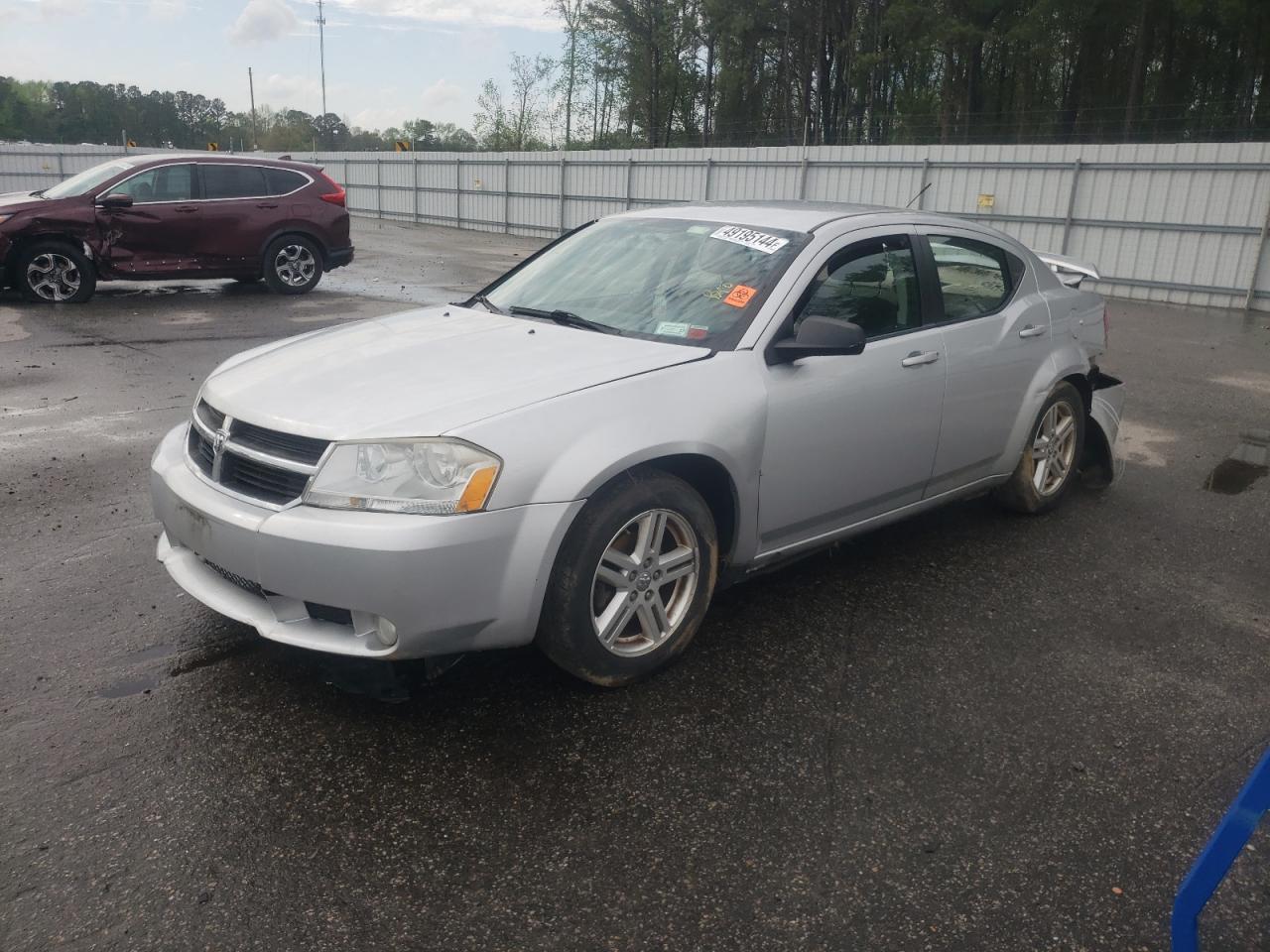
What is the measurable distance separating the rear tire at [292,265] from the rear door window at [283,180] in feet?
1.88

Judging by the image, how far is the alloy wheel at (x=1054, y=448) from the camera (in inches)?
203

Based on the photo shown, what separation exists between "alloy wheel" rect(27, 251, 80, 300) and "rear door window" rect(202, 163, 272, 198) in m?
1.78

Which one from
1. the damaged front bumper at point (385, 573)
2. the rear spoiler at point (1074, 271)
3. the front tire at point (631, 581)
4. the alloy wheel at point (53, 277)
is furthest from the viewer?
the alloy wheel at point (53, 277)

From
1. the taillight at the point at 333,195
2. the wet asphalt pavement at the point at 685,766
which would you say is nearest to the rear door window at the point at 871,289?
the wet asphalt pavement at the point at 685,766

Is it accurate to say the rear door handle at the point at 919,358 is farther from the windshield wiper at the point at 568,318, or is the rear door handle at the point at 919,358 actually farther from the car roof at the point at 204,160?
the car roof at the point at 204,160

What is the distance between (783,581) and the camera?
14.4 ft

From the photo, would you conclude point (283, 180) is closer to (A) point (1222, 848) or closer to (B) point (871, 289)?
(B) point (871, 289)

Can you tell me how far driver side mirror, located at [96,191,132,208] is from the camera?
38.1 ft

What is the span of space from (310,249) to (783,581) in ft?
35.2

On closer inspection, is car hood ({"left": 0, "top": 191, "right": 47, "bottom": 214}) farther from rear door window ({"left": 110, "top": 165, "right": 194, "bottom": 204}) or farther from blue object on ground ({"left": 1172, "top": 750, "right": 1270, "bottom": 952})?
blue object on ground ({"left": 1172, "top": 750, "right": 1270, "bottom": 952})

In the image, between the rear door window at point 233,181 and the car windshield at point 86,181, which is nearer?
the car windshield at point 86,181

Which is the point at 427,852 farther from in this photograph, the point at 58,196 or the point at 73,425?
the point at 58,196

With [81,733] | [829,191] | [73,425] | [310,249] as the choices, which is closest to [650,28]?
[829,191]

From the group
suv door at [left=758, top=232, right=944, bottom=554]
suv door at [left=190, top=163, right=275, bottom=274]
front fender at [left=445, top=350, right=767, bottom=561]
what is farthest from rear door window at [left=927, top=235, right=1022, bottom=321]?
suv door at [left=190, top=163, right=275, bottom=274]
